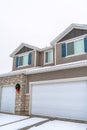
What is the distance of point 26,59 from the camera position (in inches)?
761

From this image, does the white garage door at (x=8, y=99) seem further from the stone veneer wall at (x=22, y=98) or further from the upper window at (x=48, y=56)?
the upper window at (x=48, y=56)

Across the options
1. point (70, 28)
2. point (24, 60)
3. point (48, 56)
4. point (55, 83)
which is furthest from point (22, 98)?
point (70, 28)

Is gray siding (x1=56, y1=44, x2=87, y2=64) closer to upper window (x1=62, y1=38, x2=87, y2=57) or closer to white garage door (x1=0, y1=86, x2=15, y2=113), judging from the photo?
upper window (x1=62, y1=38, x2=87, y2=57)

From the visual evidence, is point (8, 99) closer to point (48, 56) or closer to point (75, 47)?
point (48, 56)

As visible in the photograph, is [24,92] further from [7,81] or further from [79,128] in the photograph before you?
[79,128]

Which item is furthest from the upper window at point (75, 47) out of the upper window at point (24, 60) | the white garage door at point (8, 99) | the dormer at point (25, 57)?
the white garage door at point (8, 99)

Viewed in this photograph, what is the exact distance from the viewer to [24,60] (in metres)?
19.5

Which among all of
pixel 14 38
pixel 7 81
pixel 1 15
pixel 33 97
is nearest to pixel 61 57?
pixel 33 97

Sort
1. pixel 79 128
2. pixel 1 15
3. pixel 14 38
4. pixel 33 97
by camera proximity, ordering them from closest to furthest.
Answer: pixel 79 128 → pixel 33 97 → pixel 1 15 → pixel 14 38

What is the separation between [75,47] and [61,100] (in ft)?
17.4

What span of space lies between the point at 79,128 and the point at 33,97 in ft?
19.4

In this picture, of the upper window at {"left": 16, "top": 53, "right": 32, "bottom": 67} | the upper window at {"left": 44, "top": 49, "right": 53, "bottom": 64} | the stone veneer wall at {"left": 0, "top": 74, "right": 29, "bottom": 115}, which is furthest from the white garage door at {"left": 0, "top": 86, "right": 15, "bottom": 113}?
the upper window at {"left": 44, "top": 49, "right": 53, "bottom": 64}

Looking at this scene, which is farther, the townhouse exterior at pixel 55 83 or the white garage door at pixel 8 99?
the white garage door at pixel 8 99

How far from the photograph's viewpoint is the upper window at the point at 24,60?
61.9 ft
